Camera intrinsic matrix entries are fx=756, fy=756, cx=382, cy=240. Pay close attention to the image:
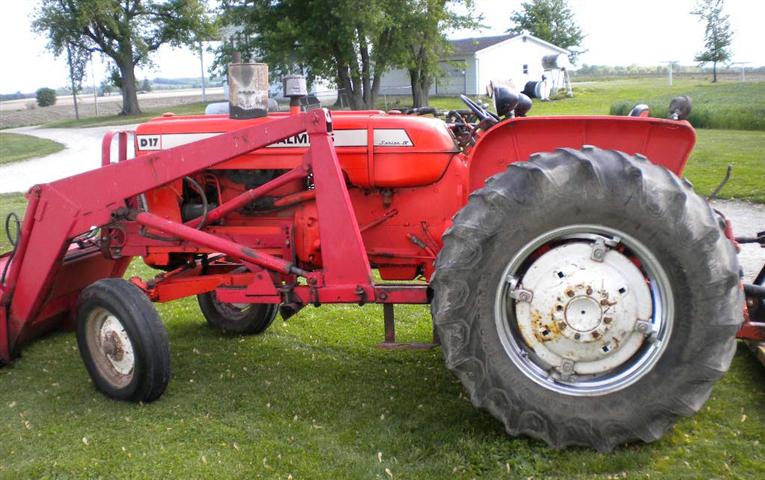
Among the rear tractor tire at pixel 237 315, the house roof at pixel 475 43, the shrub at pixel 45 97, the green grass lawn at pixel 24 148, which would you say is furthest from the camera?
the shrub at pixel 45 97

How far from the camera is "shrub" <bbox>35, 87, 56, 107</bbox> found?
53.7 m

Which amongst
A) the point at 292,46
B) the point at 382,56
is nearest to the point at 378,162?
the point at 292,46

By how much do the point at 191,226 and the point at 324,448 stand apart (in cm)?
161

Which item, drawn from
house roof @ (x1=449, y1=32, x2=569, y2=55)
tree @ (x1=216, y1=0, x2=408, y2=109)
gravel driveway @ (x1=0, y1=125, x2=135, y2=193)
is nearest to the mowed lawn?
gravel driveway @ (x1=0, y1=125, x2=135, y2=193)

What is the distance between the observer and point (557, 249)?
336 centimetres

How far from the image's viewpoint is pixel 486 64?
155 feet

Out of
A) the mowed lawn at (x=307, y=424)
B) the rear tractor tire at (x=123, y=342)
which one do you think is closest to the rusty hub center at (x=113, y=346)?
the rear tractor tire at (x=123, y=342)

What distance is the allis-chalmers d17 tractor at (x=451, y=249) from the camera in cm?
320

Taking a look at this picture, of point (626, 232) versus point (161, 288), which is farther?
point (161, 288)

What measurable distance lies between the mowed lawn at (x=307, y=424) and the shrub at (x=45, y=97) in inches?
2127

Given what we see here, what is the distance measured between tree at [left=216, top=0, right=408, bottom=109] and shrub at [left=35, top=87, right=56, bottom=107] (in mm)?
29473

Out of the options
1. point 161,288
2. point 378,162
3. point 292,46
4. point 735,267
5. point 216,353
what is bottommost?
point 216,353

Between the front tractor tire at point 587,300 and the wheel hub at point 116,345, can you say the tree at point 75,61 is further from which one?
the front tractor tire at point 587,300

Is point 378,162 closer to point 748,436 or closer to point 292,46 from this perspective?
point 748,436
